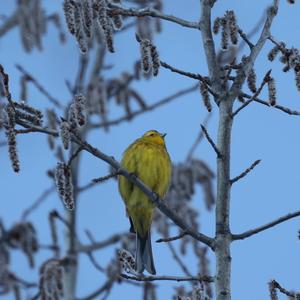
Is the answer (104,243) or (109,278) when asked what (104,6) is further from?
(104,243)

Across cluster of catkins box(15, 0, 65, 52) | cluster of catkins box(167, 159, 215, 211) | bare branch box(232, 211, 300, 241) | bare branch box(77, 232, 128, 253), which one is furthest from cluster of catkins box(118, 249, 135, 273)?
bare branch box(77, 232, 128, 253)

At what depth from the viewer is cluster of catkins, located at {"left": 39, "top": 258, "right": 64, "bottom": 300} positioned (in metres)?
6.32

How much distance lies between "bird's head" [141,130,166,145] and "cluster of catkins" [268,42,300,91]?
9.74 ft

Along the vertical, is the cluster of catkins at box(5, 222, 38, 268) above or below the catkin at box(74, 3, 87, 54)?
above

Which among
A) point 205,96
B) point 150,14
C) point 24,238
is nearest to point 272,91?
Result: point 205,96

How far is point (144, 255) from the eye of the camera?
6293 mm

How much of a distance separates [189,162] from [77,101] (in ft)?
15.3

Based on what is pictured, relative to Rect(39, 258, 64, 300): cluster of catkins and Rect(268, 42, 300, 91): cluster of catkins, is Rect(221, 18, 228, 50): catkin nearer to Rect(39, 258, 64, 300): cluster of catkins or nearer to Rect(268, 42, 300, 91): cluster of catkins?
Rect(268, 42, 300, 91): cluster of catkins

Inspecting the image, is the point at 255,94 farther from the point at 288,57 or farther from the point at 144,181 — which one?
the point at 144,181

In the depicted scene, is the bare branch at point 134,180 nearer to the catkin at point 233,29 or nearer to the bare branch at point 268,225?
the bare branch at point 268,225

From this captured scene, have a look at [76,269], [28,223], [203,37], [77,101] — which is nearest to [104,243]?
[76,269]

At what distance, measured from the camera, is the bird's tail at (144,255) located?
6.08 meters

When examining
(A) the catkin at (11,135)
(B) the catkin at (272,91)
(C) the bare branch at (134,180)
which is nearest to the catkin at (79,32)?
(C) the bare branch at (134,180)

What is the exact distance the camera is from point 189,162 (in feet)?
28.3
